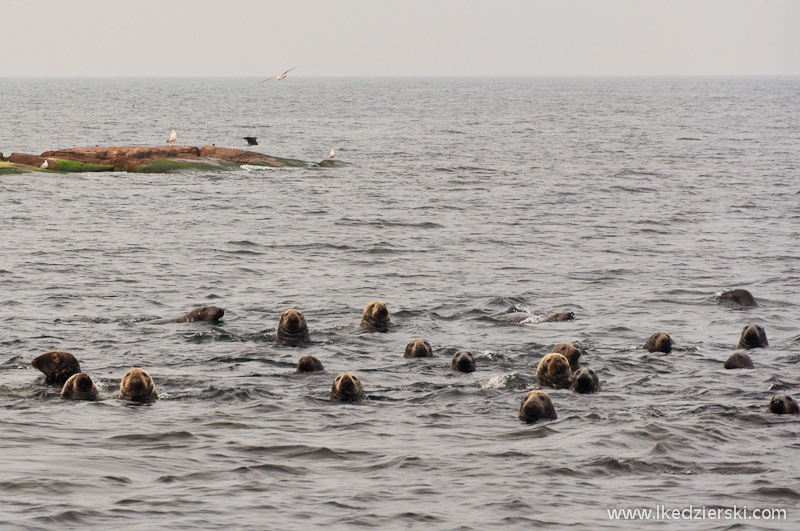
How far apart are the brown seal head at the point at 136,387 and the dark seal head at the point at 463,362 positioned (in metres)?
5.48

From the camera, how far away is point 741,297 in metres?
24.5

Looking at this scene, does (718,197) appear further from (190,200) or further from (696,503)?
(696,503)

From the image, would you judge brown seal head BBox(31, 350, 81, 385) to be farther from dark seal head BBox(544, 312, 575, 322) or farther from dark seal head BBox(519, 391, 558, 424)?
dark seal head BBox(544, 312, 575, 322)

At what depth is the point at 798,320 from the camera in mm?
23047

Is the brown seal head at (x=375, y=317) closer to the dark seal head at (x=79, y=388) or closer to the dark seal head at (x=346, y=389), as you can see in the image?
the dark seal head at (x=346, y=389)

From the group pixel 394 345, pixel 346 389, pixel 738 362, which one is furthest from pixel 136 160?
pixel 738 362

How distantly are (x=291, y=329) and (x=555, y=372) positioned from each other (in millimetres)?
5846

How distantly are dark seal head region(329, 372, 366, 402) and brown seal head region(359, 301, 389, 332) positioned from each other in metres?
5.28

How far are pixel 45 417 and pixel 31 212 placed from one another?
24.8m

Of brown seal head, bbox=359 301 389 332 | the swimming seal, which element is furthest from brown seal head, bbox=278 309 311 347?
the swimming seal

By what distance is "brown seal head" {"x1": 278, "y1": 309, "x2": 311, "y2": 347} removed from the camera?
20078 mm

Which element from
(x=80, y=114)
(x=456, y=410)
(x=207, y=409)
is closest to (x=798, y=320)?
(x=456, y=410)

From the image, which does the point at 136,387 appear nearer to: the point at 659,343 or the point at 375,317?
the point at 375,317

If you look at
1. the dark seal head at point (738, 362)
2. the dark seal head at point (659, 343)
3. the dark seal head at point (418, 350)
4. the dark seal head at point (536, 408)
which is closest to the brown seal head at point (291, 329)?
the dark seal head at point (418, 350)
